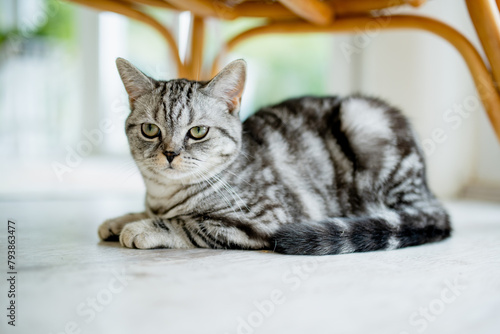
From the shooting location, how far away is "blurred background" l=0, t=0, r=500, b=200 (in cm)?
280

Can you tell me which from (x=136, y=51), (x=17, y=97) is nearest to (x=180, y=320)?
(x=136, y=51)

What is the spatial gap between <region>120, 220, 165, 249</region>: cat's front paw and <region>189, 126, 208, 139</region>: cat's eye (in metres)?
0.33

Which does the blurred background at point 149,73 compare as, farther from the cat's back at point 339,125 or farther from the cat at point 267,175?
the cat's back at point 339,125

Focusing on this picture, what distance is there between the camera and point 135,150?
1521 millimetres

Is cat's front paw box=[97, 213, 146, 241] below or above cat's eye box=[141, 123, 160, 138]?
below

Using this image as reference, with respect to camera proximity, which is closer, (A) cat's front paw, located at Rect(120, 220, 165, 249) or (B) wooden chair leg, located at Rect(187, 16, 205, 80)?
(A) cat's front paw, located at Rect(120, 220, 165, 249)

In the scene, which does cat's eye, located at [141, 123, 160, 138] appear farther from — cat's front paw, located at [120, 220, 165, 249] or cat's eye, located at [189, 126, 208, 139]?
cat's front paw, located at [120, 220, 165, 249]

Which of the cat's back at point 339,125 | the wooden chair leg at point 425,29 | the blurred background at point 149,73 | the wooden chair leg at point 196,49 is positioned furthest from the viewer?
the blurred background at point 149,73

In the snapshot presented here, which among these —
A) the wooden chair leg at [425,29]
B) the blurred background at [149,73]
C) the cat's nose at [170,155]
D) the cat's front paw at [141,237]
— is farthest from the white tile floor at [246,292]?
the wooden chair leg at [425,29]

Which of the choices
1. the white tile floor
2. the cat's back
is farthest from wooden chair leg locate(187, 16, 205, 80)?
the white tile floor

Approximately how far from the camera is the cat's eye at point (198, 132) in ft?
4.80

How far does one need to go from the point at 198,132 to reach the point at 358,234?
2.03 ft

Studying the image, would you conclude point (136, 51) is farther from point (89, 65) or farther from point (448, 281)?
point (448, 281)

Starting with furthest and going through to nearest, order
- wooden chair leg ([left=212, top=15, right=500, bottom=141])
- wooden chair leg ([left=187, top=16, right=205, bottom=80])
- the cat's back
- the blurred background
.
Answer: the blurred background → wooden chair leg ([left=187, top=16, right=205, bottom=80]) → the cat's back → wooden chair leg ([left=212, top=15, right=500, bottom=141])
